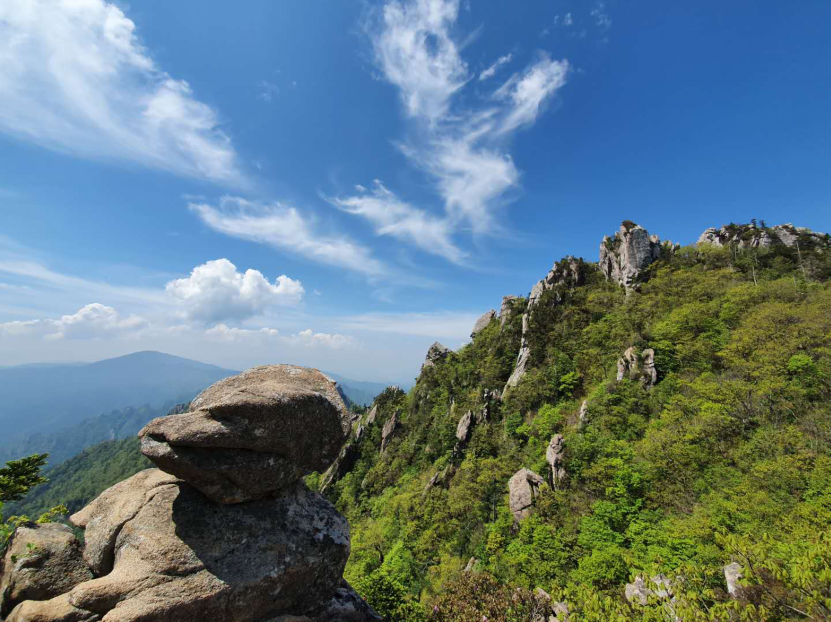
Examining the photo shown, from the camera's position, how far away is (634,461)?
92.4 ft

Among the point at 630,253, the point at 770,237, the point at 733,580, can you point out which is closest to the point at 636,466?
the point at 733,580

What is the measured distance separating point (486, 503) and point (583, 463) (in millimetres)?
12524

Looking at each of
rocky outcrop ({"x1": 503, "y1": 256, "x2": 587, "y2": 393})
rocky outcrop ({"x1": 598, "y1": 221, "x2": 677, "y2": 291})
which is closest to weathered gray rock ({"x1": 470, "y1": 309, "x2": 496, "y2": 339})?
rocky outcrop ({"x1": 503, "y1": 256, "x2": 587, "y2": 393})

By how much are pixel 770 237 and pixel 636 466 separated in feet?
250

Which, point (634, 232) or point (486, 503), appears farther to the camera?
point (634, 232)

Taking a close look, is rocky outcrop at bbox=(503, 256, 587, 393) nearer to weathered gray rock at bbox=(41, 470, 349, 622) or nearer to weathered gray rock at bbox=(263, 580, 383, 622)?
weathered gray rock at bbox=(263, 580, 383, 622)

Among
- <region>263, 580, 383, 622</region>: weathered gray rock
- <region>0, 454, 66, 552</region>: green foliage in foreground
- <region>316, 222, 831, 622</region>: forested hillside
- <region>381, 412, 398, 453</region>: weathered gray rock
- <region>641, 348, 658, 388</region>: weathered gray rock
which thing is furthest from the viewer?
<region>381, 412, 398, 453</region>: weathered gray rock

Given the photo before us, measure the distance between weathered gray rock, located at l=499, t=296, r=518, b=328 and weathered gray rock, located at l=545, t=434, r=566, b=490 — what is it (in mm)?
45470

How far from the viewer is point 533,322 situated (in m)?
62.4

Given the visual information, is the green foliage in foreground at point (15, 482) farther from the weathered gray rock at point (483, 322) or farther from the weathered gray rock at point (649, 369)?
the weathered gray rock at point (483, 322)

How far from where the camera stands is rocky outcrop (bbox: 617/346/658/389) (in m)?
36.2

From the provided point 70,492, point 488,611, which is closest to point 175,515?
point 488,611

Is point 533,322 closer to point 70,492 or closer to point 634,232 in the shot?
point 634,232

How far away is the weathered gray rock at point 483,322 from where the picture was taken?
93644 mm
